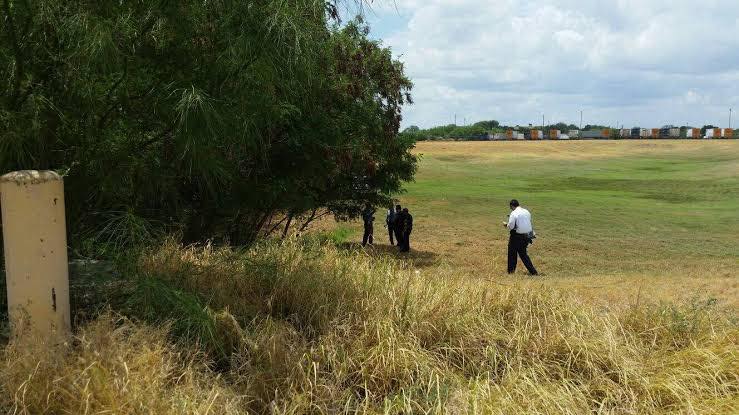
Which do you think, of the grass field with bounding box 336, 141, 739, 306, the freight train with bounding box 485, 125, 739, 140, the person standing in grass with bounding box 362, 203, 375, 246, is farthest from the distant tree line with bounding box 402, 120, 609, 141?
the person standing in grass with bounding box 362, 203, 375, 246

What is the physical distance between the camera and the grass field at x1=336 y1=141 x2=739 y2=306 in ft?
42.7

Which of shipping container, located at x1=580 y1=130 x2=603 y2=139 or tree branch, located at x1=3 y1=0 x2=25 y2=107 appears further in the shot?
shipping container, located at x1=580 y1=130 x2=603 y2=139

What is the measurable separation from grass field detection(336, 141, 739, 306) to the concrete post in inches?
221

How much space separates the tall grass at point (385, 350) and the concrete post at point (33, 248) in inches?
11.9

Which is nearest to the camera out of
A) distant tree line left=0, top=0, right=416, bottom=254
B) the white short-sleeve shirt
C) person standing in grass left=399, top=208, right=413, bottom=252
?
distant tree line left=0, top=0, right=416, bottom=254

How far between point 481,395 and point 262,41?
132 inches

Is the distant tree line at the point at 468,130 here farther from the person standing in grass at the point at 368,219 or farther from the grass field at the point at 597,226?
the person standing in grass at the point at 368,219

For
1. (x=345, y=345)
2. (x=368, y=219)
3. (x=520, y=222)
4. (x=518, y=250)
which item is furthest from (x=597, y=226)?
(x=345, y=345)

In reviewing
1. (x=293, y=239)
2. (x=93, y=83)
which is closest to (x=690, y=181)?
(x=293, y=239)

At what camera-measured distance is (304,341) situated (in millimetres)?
5504

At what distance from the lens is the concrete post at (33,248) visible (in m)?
4.60

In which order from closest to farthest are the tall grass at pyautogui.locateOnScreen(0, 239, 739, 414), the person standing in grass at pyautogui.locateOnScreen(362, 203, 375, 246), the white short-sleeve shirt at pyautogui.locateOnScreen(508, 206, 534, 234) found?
1. the tall grass at pyautogui.locateOnScreen(0, 239, 739, 414)
2. the white short-sleeve shirt at pyautogui.locateOnScreen(508, 206, 534, 234)
3. the person standing in grass at pyautogui.locateOnScreen(362, 203, 375, 246)

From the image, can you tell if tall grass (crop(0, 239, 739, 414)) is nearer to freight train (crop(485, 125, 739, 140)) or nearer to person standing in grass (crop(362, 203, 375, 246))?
person standing in grass (crop(362, 203, 375, 246))

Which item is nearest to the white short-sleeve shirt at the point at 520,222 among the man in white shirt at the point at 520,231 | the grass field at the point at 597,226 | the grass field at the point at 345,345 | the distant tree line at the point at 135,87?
the man in white shirt at the point at 520,231
